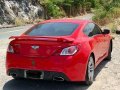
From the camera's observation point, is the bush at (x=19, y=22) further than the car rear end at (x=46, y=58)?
Yes

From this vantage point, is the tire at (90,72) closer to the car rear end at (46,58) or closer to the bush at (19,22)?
the car rear end at (46,58)

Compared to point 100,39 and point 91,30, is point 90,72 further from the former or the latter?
point 100,39

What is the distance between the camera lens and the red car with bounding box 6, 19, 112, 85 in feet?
22.4

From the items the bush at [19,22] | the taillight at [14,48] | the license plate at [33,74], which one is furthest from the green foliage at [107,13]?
the license plate at [33,74]

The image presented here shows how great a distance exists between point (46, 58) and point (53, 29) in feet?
3.67

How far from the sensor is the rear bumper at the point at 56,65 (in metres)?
6.80

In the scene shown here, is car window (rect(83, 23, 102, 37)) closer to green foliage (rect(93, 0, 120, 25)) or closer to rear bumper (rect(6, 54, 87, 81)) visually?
rear bumper (rect(6, 54, 87, 81))

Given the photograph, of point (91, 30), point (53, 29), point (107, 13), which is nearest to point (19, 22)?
point (107, 13)

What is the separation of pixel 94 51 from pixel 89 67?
546 mm

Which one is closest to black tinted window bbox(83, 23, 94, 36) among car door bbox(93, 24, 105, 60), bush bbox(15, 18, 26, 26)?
car door bbox(93, 24, 105, 60)

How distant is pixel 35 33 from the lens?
25.3 ft

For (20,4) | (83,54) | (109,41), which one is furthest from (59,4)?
(83,54)

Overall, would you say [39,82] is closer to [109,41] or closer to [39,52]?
[39,52]

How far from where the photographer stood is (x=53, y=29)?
779 cm
